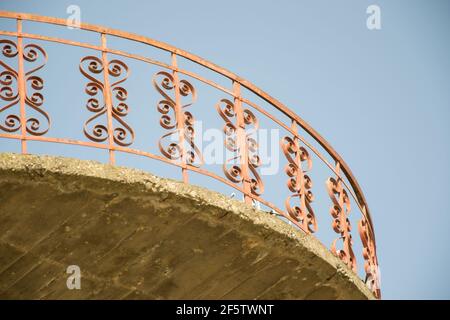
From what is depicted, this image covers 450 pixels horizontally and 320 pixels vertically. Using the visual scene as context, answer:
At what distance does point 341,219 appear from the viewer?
328 inches

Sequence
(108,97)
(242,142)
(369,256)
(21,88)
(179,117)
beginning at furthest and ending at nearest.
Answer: (369,256) → (242,142) → (179,117) → (108,97) → (21,88)

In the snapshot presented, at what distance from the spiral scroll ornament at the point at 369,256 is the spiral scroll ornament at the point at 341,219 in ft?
1.14

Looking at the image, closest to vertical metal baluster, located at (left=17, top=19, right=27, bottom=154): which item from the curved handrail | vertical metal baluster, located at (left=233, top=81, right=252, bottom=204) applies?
the curved handrail

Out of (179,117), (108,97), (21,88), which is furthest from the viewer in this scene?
(179,117)

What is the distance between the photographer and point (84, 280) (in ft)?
23.9

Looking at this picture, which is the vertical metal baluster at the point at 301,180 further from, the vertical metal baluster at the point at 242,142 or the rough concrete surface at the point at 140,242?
the vertical metal baluster at the point at 242,142

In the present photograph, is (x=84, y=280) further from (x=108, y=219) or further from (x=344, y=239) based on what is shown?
(x=344, y=239)

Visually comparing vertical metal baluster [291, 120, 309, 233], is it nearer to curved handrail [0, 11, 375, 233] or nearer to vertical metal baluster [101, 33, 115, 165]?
curved handrail [0, 11, 375, 233]

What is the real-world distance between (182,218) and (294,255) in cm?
101

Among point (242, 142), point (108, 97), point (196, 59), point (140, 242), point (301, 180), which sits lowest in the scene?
point (140, 242)

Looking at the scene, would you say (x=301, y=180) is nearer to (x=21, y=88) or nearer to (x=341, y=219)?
(x=341, y=219)

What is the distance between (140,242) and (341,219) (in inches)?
85.6

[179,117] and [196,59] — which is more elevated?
[196,59]

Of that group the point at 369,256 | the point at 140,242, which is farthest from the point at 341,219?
the point at 140,242
